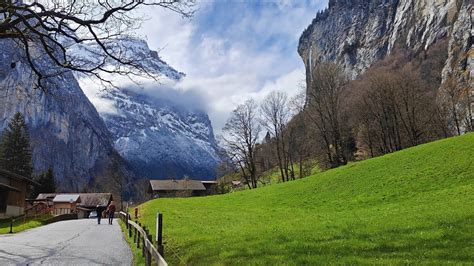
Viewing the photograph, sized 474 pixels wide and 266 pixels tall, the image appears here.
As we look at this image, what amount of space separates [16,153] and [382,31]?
11452cm

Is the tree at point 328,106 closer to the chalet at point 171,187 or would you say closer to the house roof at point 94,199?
the chalet at point 171,187

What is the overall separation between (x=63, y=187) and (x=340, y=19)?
12402 cm

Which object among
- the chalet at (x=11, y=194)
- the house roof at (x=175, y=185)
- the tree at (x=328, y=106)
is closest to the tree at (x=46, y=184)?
the house roof at (x=175, y=185)

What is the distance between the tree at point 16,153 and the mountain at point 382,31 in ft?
253

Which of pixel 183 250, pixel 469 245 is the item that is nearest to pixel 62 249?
pixel 183 250

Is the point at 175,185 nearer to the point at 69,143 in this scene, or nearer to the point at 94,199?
the point at 94,199

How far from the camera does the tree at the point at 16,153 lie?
258 ft

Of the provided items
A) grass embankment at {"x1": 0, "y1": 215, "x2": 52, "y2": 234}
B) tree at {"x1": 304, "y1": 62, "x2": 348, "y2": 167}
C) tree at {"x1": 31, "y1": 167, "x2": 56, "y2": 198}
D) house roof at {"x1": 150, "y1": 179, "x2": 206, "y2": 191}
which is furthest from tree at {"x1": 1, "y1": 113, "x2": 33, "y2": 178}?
tree at {"x1": 304, "y1": 62, "x2": 348, "y2": 167}

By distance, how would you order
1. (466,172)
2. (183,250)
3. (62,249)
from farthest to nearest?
(466,172) → (62,249) → (183,250)

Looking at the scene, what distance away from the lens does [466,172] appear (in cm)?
2527

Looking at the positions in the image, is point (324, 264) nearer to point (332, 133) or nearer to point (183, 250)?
point (183, 250)

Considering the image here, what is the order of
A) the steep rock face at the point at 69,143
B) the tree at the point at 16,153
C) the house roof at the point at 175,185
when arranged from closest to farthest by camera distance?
the tree at the point at 16,153, the house roof at the point at 175,185, the steep rock face at the point at 69,143

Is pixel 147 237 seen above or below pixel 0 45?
below

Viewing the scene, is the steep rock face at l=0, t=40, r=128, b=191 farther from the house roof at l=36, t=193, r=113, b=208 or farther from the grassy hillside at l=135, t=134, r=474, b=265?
the grassy hillside at l=135, t=134, r=474, b=265
